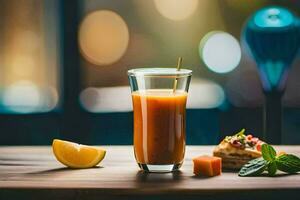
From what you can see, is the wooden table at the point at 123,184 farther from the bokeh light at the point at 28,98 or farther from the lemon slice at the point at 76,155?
the bokeh light at the point at 28,98

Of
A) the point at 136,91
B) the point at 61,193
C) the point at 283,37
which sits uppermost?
the point at 283,37

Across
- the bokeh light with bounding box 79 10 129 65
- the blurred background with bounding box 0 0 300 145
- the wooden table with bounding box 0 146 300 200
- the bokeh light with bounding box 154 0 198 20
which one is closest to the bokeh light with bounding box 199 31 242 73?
the blurred background with bounding box 0 0 300 145

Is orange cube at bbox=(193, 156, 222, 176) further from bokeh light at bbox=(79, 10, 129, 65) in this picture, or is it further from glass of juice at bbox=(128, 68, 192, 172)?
bokeh light at bbox=(79, 10, 129, 65)

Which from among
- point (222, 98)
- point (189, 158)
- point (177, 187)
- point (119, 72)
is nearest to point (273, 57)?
point (222, 98)

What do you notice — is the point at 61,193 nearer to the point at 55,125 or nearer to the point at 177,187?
the point at 177,187

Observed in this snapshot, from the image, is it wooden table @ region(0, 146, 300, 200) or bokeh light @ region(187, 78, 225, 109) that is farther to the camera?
bokeh light @ region(187, 78, 225, 109)
